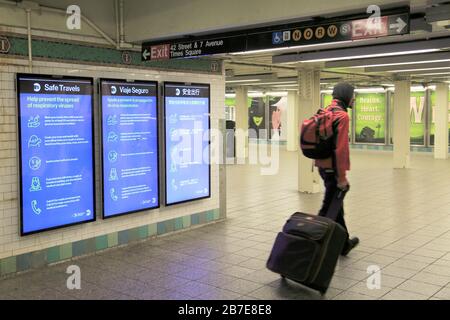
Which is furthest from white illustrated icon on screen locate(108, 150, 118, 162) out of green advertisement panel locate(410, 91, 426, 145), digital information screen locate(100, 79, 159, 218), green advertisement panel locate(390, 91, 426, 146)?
green advertisement panel locate(410, 91, 426, 145)

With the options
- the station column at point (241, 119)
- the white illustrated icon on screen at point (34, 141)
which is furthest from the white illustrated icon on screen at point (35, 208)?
the station column at point (241, 119)

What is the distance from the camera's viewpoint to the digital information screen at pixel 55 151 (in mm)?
4902

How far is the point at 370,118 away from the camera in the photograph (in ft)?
70.8

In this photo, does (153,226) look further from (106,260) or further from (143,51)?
(143,51)

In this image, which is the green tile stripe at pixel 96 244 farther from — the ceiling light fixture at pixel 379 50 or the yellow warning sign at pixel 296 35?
the yellow warning sign at pixel 296 35

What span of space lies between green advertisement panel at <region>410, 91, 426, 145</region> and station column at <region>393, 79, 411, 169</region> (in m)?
5.49

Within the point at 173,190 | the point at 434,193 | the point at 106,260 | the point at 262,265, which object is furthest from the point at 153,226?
the point at 434,193

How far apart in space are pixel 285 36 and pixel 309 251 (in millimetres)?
2084

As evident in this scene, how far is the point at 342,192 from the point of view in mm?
5070

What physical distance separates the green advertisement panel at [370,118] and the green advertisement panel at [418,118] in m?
1.27

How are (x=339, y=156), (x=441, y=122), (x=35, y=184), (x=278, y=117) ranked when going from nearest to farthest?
(x=339, y=156) → (x=35, y=184) → (x=441, y=122) → (x=278, y=117)

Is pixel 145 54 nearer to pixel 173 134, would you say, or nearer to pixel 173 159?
pixel 173 134

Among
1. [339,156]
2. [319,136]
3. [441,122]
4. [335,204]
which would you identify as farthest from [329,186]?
[441,122]

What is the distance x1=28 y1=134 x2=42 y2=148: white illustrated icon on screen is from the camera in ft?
16.1
